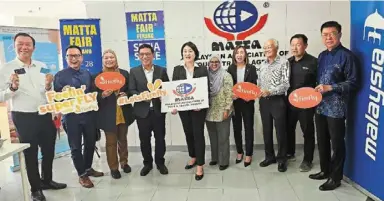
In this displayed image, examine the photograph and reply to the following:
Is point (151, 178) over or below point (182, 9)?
below

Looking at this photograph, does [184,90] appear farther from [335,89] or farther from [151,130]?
[335,89]

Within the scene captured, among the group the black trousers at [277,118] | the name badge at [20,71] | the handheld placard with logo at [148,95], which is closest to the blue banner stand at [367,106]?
the black trousers at [277,118]

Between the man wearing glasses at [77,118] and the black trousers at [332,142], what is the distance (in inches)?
97.8

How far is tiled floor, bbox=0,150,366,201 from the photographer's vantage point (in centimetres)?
309

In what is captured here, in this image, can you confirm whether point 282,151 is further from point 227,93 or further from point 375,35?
point 375,35

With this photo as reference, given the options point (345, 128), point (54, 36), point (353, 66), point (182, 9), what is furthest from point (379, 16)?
point (54, 36)

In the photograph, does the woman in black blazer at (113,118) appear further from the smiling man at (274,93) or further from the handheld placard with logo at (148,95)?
the smiling man at (274,93)

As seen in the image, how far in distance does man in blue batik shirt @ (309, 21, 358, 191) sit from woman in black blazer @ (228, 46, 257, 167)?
0.86 metres

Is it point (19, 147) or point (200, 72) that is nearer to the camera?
point (19, 147)

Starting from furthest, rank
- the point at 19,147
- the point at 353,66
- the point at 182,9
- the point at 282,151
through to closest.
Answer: the point at 182,9 < the point at 282,151 < the point at 353,66 < the point at 19,147

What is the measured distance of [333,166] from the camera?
3.16 meters

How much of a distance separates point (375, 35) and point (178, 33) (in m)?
2.59

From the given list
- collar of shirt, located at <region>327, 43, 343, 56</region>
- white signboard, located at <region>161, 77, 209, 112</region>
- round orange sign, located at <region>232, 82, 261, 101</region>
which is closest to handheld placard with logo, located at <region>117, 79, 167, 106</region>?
white signboard, located at <region>161, 77, 209, 112</region>

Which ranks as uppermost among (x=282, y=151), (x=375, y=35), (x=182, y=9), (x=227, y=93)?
(x=182, y=9)
